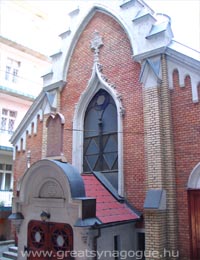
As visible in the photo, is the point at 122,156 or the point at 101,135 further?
the point at 101,135

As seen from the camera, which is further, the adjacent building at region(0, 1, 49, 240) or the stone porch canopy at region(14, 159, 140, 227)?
the adjacent building at region(0, 1, 49, 240)

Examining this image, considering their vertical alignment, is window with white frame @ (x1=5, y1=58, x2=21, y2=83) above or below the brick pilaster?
above

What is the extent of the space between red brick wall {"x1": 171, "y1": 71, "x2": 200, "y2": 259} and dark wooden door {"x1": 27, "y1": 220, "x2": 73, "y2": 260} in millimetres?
2966

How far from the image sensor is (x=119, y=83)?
9859 mm

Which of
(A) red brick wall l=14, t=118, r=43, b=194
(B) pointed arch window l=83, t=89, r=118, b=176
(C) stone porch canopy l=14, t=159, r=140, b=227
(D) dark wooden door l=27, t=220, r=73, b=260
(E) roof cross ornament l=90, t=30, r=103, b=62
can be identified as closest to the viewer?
(C) stone porch canopy l=14, t=159, r=140, b=227

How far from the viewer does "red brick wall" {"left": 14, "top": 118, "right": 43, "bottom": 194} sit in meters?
12.0

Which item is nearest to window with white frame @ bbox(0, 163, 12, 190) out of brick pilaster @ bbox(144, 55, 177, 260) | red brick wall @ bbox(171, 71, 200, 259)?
brick pilaster @ bbox(144, 55, 177, 260)

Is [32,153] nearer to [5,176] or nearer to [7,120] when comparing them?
[5,176]

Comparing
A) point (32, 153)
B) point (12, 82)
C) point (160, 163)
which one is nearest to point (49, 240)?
point (160, 163)

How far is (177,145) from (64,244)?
4.01 m

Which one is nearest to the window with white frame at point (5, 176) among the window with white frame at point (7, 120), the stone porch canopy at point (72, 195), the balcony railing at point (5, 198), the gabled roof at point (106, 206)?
the balcony railing at point (5, 198)

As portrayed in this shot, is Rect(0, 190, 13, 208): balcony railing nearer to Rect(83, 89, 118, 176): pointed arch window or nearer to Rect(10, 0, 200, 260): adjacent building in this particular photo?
Rect(10, 0, 200, 260): adjacent building

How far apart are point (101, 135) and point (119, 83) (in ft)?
6.31

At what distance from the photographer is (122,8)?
1016 cm
